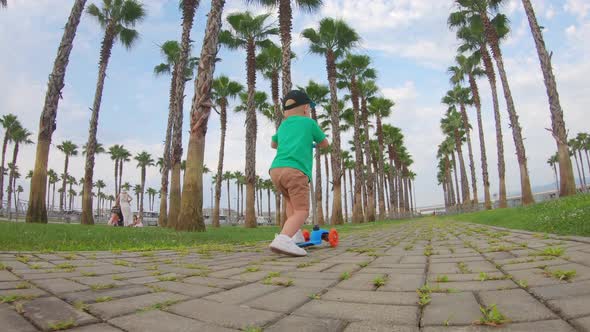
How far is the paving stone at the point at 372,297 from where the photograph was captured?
6.03ft

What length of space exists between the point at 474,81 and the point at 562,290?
31808 mm

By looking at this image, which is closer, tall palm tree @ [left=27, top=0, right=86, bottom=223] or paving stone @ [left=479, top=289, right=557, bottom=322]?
paving stone @ [left=479, top=289, right=557, bottom=322]

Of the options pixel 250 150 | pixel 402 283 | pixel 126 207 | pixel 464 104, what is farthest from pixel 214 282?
pixel 464 104

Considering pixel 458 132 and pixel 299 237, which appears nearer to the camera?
pixel 299 237

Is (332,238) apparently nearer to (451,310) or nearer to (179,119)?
(451,310)

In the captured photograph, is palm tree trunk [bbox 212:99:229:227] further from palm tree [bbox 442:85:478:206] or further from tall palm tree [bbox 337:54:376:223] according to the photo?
palm tree [bbox 442:85:478:206]

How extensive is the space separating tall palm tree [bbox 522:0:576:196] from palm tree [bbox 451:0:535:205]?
390 cm

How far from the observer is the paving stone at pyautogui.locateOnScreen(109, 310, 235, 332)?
1.46 meters

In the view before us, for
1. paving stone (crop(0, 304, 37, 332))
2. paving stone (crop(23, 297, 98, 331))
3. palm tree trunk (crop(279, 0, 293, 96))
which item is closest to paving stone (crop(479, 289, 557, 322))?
paving stone (crop(23, 297, 98, 331))

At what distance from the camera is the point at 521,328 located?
134 centimetres

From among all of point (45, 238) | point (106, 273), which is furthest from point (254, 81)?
point (106, 273)

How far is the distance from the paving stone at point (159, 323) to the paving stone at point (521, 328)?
91 centimetres

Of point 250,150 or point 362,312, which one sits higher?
point 250,150

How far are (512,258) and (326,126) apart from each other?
1294 inches
